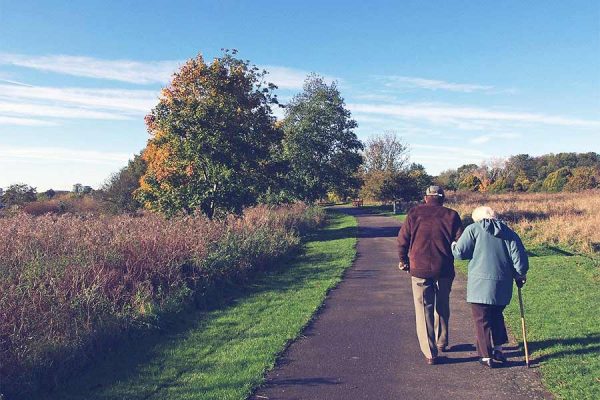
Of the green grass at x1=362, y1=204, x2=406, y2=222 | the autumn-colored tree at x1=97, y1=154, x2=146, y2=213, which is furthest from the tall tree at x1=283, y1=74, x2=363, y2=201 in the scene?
the autumn-colored tree at x1=97, y1=154, x2=146, y2=213

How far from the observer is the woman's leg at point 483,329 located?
17.5 ft

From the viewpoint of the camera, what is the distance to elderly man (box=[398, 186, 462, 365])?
552cm

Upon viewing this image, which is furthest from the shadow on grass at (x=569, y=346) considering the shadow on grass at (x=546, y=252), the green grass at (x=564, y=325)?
the shadow on grass at (x=546, y=252)

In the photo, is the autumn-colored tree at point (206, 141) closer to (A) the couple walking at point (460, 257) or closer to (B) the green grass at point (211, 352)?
(B) the green grass at point (211, 352)

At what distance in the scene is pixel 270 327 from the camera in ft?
23.1

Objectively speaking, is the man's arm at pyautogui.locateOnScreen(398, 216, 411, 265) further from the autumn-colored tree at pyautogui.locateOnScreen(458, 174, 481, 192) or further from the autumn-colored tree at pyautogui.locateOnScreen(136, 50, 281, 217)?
the autumn-colored tree at pyautogui.locateOnScreen(458, 174, 481, 192)

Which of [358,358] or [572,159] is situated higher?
[572,159]

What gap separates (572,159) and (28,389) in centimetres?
9005

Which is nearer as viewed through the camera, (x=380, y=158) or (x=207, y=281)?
(x=207, y=281)

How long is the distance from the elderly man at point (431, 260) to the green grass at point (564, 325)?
120 cm

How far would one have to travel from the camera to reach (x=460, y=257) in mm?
5375

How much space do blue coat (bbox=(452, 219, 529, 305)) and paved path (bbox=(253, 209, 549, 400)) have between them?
2.79ft

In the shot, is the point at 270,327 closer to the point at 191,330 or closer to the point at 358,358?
the point at 191,330

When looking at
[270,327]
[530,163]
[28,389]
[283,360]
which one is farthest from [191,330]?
[530,163]
